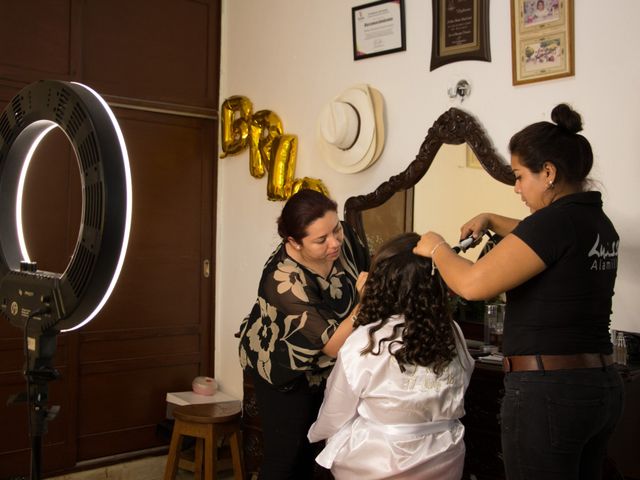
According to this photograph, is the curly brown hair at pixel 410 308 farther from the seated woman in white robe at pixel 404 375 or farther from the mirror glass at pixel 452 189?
the mirror glass at pixel 452 189

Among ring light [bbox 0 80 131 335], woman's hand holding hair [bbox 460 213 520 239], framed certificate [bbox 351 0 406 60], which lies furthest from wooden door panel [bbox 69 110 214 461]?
ring light [bbox 0 80 131 335]

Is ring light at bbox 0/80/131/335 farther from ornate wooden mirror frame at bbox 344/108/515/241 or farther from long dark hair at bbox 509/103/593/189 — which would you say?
ornate wooden mirror frame at bbox 344/108/515/241

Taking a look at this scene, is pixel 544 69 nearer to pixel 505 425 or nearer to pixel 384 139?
pixel 384 139

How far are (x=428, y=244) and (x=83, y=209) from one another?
100 cm

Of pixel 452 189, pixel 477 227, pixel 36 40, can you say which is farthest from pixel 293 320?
pixel 36 40

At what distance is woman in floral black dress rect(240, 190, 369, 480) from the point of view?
7.09 feet

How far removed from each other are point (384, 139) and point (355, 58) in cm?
42

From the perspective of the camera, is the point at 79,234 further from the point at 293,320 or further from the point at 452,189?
the point at 452,189

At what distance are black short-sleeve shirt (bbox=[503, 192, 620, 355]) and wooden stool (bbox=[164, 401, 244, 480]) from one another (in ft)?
5.92

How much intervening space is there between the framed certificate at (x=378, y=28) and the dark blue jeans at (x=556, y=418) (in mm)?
1811

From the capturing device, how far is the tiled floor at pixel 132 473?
3.59 metres

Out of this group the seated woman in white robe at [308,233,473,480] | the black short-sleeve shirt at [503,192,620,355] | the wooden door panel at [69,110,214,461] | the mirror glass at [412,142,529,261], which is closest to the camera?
the black short-sleeve shirt at [503,192,620,355]

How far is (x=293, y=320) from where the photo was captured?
2.16 meters

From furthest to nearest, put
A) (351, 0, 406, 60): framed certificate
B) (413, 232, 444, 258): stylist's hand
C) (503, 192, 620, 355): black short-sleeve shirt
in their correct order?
(351, 0, 406, 60): framed certificate → (413, 232, 444, 258): stylist's hand → (503, 192, 620, 355): black short-sleeve shirt
